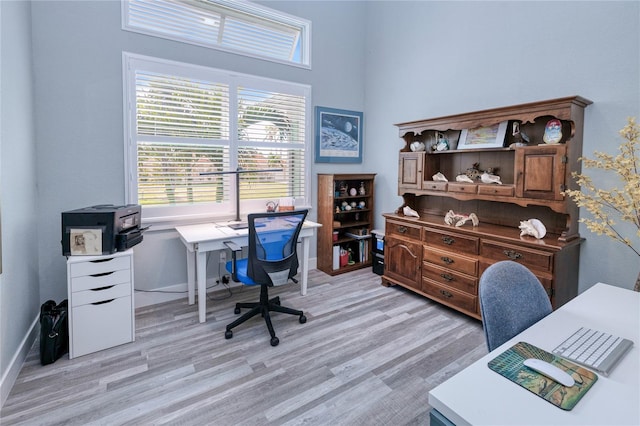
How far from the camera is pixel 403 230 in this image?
11.3 ft

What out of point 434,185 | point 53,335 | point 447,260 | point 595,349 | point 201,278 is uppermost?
point 434,185

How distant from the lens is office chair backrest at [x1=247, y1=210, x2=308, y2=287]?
247 cm

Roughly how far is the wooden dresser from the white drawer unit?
2.55 m

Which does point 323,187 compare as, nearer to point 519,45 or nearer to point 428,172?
point 428,172

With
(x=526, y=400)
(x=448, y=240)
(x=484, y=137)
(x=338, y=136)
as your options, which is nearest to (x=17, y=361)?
(x=526, y=400)

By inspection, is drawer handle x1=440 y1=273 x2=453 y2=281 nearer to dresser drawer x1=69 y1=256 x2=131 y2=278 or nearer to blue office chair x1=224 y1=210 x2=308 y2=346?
blue office chair x1=224 y1=210 x2=308 y2=346

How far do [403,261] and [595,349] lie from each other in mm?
2363

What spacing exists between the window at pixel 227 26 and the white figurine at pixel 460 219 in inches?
98.4

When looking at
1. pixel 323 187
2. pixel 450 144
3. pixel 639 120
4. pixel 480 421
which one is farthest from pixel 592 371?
pixel 323 187

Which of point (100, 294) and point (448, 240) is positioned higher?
point (448, 240)

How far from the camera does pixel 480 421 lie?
77 centimetres

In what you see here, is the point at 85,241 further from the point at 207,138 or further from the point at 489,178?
the point at 489,178

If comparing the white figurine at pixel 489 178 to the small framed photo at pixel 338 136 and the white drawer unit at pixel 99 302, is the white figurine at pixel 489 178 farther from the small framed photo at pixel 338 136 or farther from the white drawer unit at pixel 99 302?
the white drawer unit at pixel 99 302

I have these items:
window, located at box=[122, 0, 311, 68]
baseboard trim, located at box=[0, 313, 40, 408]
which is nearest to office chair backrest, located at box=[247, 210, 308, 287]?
baseboard trim, located at box=[0, 313, 40, 408]
